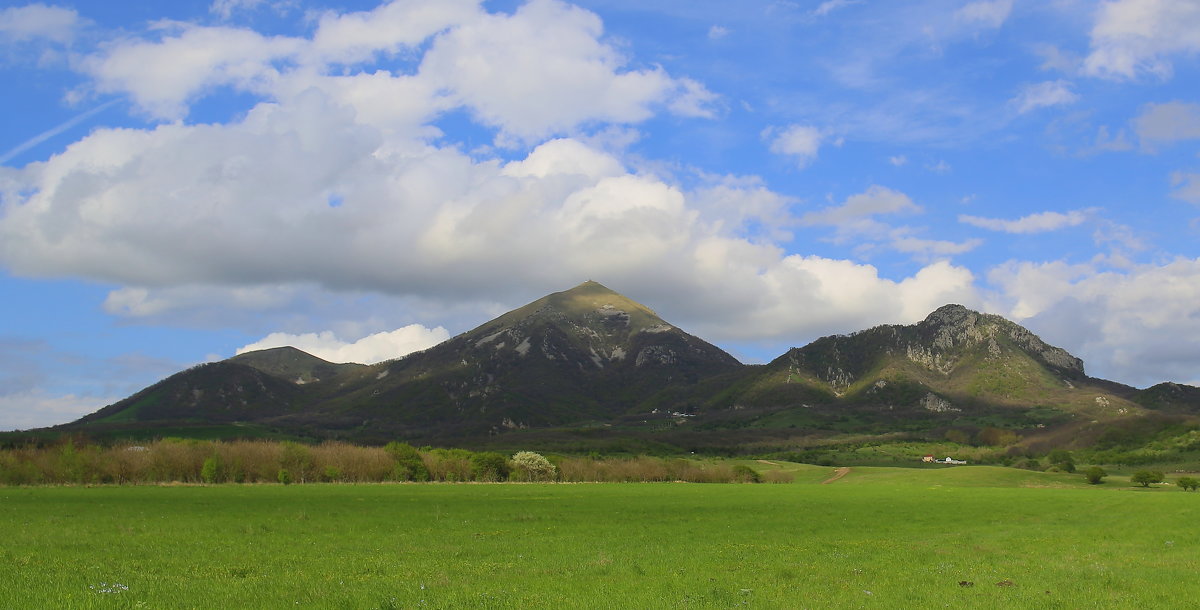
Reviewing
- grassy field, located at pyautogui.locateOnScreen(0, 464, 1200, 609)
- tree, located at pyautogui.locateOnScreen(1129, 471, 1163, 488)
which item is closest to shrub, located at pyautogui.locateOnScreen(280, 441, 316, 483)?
grassy field, located at pyautogui.locateOnScreen(0, 464, 1200, 609)

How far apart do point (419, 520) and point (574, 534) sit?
14.8 meters

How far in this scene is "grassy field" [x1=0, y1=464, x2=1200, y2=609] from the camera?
23203 mm

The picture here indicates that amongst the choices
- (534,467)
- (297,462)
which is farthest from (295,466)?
(534,467)

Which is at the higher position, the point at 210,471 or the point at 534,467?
the point at 210,471

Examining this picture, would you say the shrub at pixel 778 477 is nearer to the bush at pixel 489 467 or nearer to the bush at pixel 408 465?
the bush at pixel 489 467

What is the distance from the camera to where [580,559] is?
33.2 meters

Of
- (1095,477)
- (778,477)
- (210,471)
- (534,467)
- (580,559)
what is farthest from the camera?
(778,477)

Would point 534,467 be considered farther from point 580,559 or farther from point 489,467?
point 580,559

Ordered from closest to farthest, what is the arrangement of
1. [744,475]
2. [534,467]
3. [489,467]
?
[489,467], [534,467], [744,475]

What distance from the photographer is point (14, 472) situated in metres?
123

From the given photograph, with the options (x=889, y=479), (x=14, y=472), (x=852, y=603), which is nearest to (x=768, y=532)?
(x=852, y=603)

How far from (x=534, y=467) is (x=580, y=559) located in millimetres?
137711

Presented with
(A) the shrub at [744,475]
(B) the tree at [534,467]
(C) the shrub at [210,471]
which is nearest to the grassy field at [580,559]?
(C) the shrub at [210,471]

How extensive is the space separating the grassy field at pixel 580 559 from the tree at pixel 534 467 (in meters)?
101
